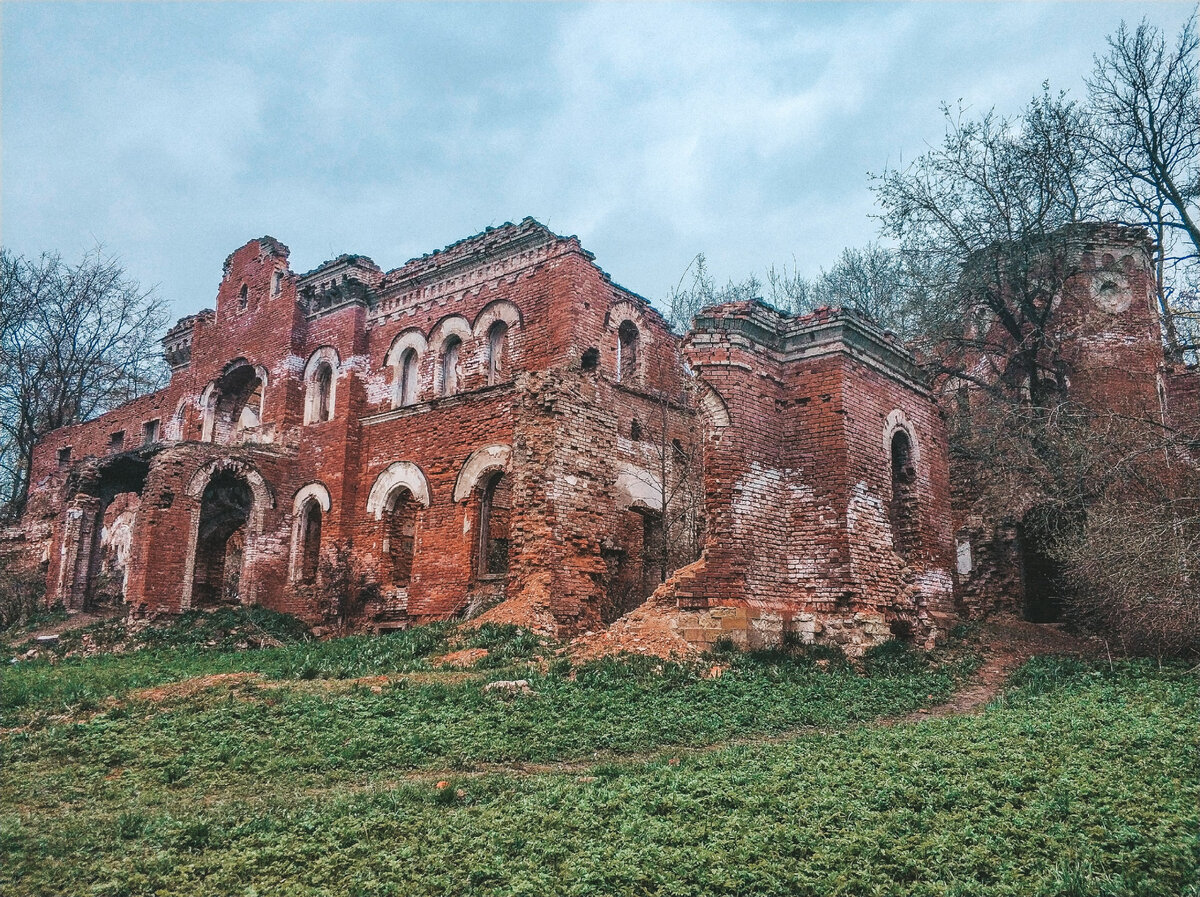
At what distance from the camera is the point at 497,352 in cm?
1817

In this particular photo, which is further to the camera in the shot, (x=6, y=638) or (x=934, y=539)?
(x=6, y=638)

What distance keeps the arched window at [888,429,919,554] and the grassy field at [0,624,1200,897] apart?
12.4 feet

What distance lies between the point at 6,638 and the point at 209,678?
10733 mm

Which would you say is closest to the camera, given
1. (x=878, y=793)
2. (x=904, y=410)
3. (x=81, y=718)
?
(x=878, y=793)

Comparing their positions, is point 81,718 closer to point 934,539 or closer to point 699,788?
point 699,788

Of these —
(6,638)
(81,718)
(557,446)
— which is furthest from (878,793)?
(6,638)

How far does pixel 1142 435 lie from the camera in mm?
12852

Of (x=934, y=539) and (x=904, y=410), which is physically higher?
(x=904, y=410)

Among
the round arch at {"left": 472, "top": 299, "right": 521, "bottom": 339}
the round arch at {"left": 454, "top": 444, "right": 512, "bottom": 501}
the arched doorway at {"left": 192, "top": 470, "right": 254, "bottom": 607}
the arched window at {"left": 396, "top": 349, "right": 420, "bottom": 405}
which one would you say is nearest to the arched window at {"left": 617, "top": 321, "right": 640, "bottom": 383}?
the round arch at {"left": 472, "top": 299, "right": 521, "bottom": 339}

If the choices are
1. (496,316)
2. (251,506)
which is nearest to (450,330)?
(496,316)

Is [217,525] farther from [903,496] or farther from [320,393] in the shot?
[903,496]

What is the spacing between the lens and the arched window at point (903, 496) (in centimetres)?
1435

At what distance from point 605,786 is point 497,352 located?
12832 millimetres

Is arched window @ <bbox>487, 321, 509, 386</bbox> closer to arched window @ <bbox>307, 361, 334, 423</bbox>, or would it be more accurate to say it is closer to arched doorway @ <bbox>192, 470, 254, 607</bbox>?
arched window @ <bbox>307, 361, 334, 423</bbox>
